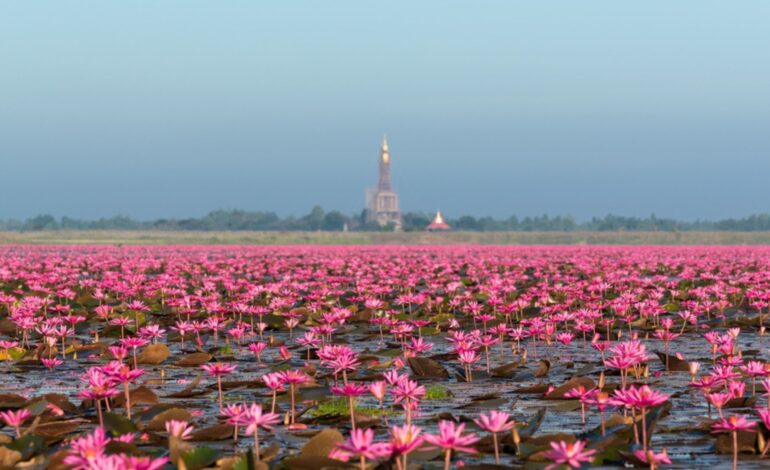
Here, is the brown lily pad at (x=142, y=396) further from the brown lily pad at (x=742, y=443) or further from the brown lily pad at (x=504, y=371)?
the brown lily pad at (x=742, y=443)

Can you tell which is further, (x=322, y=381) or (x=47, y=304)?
(x=47, y=304)

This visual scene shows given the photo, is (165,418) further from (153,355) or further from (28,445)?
(153,355)

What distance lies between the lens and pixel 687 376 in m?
9.10

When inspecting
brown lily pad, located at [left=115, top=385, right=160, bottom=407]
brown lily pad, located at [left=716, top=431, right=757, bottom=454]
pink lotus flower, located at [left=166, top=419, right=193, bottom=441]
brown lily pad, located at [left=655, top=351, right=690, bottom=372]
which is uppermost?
pink lotus flower, located at [left=166, top=419, right=193, bottom=441]

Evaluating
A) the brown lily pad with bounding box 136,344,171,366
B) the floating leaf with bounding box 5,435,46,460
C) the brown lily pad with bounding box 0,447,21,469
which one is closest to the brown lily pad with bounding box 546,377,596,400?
the floating leaf with bounding box 5,435,46,460

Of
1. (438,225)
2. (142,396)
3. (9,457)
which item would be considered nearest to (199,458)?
(9,457)

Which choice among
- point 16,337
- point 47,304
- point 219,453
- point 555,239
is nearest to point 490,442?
point 219,453

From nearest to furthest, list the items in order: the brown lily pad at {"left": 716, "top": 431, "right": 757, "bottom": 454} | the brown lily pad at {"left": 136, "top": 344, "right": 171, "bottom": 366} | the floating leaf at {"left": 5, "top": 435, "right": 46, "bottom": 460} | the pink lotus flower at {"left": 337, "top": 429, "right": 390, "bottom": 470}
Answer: the pink lotus flower at {"left": 337, "top": 429, "right": 390, "bottom": 470} < the floating leaf at {"left": 5, "top": 435, "right": 46, "bottom": 460} < the brown lily pad at {"left": 716, "top": 431, "right": 757, "bottom": 454} < the brown lily pad at {"left": 136, "top": 344, "right": 171, "bottom": 366}

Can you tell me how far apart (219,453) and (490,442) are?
1551mm

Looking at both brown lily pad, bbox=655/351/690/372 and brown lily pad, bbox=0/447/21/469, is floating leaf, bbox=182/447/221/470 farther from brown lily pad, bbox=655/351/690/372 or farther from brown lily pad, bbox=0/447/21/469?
brown lily pad, bbox=655/351/690/372

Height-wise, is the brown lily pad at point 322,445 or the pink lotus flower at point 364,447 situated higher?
the pink lotus flower at point 364,447

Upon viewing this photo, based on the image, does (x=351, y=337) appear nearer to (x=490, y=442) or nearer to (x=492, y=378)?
(x=492, y=378)

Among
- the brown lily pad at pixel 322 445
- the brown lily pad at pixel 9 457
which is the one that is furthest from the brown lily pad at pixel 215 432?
the brown lily pad at pixel 9 457

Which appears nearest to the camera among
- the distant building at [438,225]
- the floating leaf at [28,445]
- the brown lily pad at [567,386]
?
the floating leaf at [28,445]
